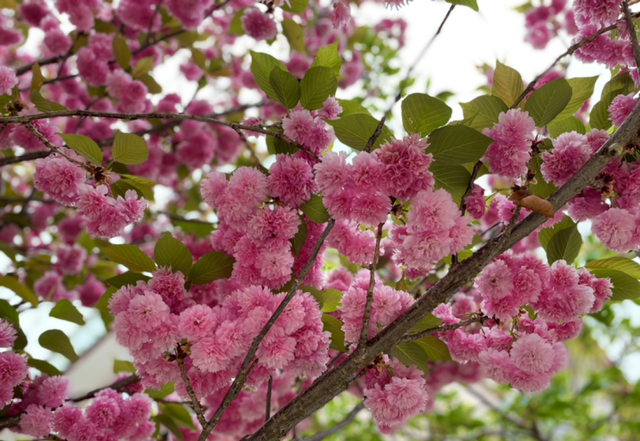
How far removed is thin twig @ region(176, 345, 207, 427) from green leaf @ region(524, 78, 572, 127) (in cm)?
80

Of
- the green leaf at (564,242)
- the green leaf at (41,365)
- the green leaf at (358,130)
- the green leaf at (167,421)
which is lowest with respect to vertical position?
the green leaf at (564,242)

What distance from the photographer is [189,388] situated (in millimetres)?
803

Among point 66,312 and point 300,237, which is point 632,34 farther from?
point 66,312

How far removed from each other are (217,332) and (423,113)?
515 millimetres

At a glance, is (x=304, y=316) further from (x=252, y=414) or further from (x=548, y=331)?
(x=252, y=414)

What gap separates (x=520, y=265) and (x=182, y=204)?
2829 mm

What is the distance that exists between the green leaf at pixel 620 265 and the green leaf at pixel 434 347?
37 cm

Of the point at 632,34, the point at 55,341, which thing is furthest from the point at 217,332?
the point at 632,34

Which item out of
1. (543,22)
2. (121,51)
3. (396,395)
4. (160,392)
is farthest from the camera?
(543,22)

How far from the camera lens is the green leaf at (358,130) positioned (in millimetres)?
776

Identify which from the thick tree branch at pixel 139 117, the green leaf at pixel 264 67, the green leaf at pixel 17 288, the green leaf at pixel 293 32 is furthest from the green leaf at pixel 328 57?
the green leaf at pixel 17 288

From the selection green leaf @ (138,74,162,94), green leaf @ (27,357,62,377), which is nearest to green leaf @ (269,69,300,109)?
green leaf @ (27,357,62,377)

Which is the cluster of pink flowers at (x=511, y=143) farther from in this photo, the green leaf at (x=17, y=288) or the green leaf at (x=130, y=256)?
the green leaf at (x=17, y=288)

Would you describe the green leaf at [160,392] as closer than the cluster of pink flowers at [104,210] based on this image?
No
